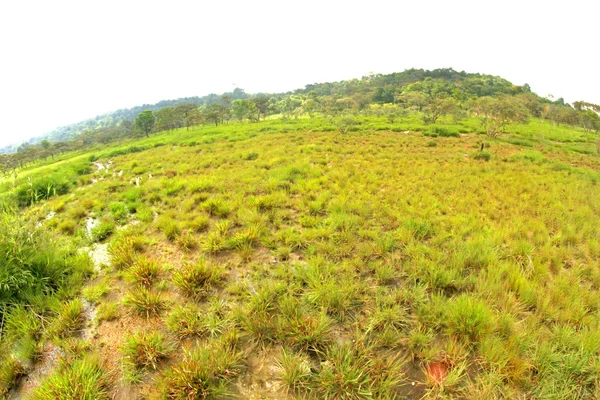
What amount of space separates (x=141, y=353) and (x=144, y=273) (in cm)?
150

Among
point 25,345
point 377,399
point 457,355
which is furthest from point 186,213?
point 457,355

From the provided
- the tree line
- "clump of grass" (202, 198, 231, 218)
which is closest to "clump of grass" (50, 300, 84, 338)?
"clump of grass" (202, 198, 231, 218)

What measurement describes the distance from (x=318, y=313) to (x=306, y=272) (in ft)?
2.71

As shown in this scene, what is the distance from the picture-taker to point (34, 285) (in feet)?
12.1

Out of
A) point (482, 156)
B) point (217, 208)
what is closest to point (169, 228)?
point (217, 208)

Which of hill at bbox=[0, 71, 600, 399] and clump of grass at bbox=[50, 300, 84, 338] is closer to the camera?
hill at bbox=[0, 71, 600, 399]

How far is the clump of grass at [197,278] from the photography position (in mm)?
3684

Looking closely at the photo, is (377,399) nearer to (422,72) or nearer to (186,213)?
(186,213)

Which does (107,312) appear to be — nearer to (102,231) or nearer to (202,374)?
(202,374)

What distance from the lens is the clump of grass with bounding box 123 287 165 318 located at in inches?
133

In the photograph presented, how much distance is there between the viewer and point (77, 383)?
241 cm

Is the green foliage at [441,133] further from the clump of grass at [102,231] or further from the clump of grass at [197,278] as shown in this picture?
the clump of grass at [102,231]

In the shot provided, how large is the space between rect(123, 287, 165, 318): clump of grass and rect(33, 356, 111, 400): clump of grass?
2.44 feet

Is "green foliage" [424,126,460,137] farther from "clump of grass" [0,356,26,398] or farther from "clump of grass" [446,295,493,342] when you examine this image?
"clump of grass" [0,356,26,398]
